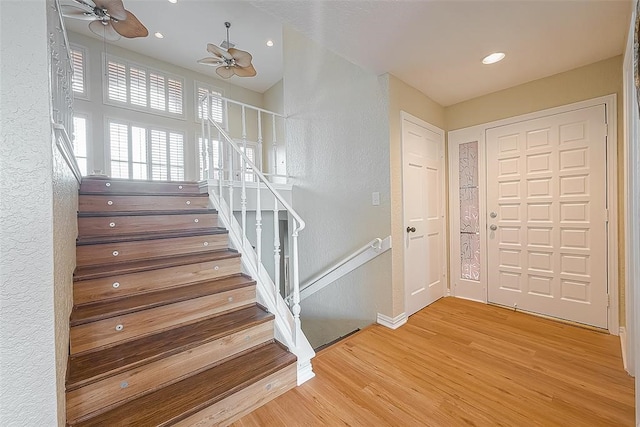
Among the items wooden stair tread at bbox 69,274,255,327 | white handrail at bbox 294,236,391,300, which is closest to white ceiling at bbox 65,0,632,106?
white handrail at bbox 294,236,391,300

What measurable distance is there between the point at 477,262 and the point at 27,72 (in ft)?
11.9

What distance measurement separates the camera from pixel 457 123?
10.1 feet

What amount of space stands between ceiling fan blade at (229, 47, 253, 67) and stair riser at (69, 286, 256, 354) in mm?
3294

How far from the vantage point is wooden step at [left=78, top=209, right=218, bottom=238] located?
203 cm

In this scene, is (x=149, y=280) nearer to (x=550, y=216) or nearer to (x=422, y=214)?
(x=422, y=214)

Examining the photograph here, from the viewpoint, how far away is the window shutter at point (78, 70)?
414 cm

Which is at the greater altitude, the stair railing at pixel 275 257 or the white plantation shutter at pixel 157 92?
the white plantation shutter at pixel 157 92

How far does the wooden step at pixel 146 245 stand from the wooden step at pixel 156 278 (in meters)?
0.15

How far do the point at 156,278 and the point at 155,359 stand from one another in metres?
0.64

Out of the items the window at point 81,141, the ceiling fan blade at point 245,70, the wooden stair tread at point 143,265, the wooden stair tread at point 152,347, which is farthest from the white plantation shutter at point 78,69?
the wooden stair tread at point 152,347

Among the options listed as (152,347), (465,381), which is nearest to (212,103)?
(152,347)

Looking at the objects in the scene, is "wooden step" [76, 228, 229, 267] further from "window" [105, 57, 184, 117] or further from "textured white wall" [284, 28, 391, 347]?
"window" [105, 57, 184, 117]

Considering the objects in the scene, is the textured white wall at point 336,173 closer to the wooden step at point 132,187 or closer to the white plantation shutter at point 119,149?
the wooden step at point 132,187

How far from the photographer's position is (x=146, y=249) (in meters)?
2.04
